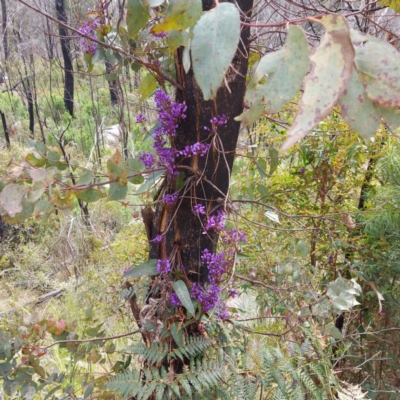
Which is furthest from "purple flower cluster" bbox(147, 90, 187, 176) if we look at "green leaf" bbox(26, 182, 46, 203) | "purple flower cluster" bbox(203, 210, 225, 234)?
"green leaf" bbox(26, 182, 46, 203)

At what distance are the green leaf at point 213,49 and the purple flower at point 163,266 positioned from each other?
18.8 inches

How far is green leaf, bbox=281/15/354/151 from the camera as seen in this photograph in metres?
0.19

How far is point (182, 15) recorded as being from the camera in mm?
272

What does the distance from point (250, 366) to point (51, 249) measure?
260cm

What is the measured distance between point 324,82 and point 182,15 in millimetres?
131

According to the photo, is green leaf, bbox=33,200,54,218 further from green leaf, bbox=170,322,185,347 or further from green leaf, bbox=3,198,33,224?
green leaf, bbox=170,322,185,347

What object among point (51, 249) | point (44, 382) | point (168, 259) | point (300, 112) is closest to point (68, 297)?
point (51, 249)

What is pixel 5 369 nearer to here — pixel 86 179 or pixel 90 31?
pixel 86 179

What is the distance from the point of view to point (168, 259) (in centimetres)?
71

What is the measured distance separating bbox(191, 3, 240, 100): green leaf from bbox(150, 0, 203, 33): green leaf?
0.03m

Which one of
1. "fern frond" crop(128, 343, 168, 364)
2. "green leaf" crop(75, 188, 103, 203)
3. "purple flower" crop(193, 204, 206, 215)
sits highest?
"green leaf" crop(75, 188, 103, 203)

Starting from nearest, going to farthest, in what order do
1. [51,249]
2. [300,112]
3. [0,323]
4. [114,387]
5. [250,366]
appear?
[300,112] < [114,387] < [250,366] < [0,323] < [51,249]

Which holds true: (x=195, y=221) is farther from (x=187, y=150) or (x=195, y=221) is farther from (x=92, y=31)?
(x=92, y=31)

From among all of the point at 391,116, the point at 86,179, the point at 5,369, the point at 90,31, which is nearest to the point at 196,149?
the point at 86,179
